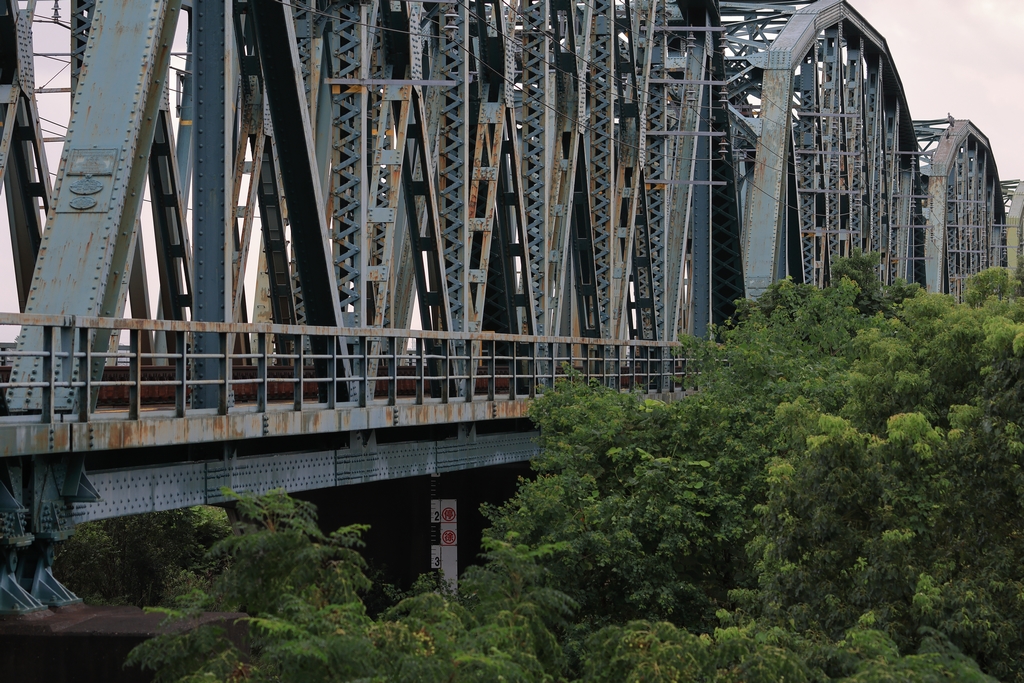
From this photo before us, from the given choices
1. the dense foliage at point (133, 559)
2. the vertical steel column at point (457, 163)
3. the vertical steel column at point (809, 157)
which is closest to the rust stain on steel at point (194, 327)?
the vertical steel column at point (457, 163)

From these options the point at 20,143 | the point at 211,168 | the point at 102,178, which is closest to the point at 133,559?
the point at 20,143

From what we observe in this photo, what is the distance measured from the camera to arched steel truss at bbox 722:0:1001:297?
2122 inches

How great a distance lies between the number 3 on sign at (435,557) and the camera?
28219mm

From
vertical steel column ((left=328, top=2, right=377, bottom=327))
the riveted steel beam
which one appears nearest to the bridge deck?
the riveted steel beam

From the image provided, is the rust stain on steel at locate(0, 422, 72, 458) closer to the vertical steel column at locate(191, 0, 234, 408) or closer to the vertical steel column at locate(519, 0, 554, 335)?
the vertical steel column at locate(191, 0, 234, 408)

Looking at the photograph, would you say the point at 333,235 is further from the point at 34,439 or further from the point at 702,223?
the point at 702,223

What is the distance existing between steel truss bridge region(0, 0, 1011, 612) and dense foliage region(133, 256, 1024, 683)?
1.74m

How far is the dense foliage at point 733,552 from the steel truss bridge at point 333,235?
5.72ft

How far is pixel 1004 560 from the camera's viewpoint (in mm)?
13344

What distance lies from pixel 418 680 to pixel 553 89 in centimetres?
2533

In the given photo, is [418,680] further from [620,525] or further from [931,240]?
[931,240]

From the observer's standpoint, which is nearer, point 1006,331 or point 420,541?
point 1006,331

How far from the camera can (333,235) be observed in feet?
71.9

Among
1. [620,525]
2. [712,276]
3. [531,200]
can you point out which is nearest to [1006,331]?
[620,525]
